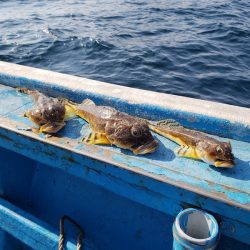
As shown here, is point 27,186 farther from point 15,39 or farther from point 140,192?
point 15,39

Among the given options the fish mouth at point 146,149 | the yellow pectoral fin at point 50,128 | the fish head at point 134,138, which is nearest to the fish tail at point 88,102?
the yellow pectoral fin at point 50,128

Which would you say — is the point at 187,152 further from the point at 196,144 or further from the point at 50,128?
the point at 50,128

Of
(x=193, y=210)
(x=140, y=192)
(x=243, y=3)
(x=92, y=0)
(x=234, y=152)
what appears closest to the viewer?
(x=193, y=210)

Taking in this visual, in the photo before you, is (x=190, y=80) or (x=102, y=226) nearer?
(x=102, y=226)

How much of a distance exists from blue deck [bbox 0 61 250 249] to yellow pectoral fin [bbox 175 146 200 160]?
1.9 inches

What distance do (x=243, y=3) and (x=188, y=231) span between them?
15326 millimetres

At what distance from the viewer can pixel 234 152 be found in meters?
2.58

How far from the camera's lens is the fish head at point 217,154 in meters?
2.32

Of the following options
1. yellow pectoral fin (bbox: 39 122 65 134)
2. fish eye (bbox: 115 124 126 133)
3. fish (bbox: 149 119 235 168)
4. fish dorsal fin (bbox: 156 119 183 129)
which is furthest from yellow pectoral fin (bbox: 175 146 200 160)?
yellow pectoral fin (bbox: 39 122 65 134)

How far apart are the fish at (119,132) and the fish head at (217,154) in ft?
1.20

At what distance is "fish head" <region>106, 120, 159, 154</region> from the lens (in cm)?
254

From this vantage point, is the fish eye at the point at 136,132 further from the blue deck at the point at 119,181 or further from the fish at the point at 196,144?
the fish at the point at 196,144

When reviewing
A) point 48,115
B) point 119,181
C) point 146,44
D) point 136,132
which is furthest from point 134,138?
point 146,44

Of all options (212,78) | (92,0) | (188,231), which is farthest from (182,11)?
(188,231)
